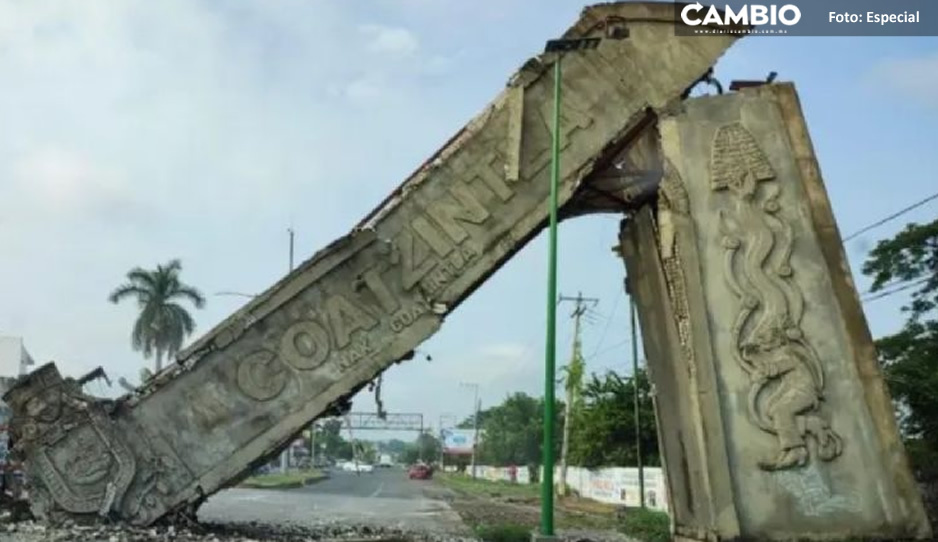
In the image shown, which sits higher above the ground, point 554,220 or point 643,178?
point 643,178

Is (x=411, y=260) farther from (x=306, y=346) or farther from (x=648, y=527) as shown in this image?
(x=648, y=527)

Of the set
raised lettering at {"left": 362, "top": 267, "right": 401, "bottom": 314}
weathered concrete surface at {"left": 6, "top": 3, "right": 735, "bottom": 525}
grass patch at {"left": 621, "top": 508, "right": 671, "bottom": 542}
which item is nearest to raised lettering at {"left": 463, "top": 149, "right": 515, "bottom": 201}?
weathered concrete surface at {"left": 6, "top": 3, "right": 735, "bottom": 525}

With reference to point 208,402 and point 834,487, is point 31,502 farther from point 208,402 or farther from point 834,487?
point 834,487

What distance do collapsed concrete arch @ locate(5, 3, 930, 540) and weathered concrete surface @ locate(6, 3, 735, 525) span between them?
36mm

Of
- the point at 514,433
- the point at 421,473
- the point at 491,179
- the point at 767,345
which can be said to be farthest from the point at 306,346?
the point at 514,433

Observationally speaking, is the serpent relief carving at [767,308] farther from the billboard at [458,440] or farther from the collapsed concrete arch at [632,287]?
the billboard at [458,440]

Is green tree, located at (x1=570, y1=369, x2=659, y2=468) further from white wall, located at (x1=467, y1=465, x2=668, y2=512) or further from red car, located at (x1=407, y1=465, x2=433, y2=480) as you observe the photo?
red car, located at (x1=407, y1=465, x2=433, y2=480)

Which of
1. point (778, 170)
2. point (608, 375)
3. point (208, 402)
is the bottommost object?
point (208, 402)

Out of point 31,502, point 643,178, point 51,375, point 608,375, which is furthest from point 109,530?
point 608,375

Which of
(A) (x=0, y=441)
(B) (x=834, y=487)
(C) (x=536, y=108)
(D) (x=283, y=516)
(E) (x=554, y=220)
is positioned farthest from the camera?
(D) (x=283, y=516)

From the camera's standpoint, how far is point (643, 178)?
19062 millimetres

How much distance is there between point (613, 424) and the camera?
48.9 metres

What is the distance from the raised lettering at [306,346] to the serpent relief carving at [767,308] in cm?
731

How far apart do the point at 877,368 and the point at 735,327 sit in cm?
219
